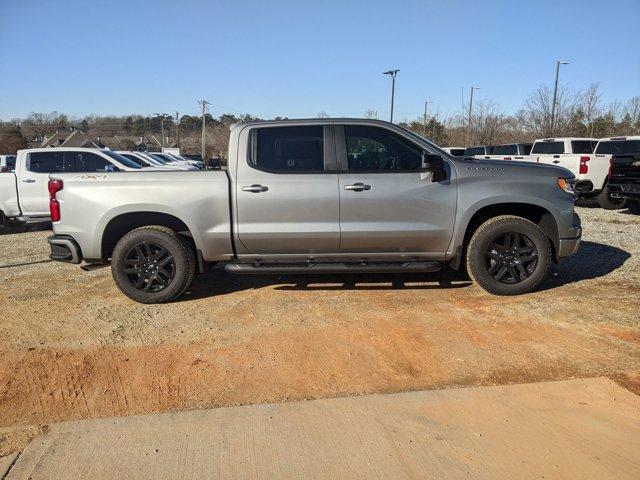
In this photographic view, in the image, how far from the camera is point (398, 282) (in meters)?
5.95

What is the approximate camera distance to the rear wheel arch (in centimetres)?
541

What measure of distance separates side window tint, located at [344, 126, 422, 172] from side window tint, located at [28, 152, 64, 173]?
839cm

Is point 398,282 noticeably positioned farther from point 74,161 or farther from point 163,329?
point 74,161

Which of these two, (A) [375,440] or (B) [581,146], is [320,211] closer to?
(A) [375,440]

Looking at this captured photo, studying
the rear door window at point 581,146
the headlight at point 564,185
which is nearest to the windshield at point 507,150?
the rear door window at point 581,146

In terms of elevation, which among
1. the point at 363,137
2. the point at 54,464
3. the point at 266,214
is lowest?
the point at 54,464

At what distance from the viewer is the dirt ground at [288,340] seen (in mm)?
3537

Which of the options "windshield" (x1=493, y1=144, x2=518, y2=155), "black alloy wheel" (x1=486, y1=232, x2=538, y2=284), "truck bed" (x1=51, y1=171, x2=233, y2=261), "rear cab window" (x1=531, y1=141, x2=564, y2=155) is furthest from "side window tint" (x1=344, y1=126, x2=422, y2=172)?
"windshield" (x1=493, y1=144, x2=518, y2=155)

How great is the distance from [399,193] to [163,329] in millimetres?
2689

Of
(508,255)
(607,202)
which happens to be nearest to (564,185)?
(508,255)

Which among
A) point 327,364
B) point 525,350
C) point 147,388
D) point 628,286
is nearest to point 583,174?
point 628,286

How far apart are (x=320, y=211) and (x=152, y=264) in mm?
1861

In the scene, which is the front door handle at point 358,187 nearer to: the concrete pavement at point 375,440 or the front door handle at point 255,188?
the front door handle at point 255,188

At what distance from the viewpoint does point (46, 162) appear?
36.6 feet
